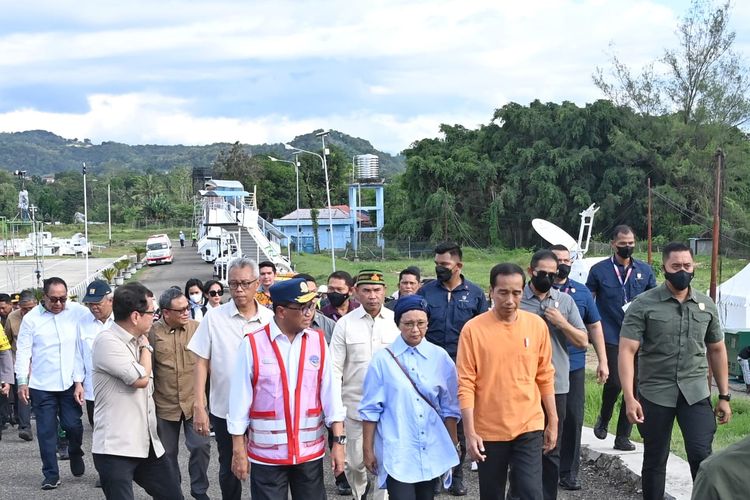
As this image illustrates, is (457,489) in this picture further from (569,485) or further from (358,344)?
(358,344)

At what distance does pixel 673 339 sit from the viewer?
6039 mm

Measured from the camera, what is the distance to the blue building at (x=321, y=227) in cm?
6988

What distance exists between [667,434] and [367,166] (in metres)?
59.9

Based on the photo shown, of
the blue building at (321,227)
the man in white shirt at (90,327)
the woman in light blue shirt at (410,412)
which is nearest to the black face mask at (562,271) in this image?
the woman in light blue shirt at (410,412)

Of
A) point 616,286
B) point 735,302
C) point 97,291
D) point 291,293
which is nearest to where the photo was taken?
point 291,293

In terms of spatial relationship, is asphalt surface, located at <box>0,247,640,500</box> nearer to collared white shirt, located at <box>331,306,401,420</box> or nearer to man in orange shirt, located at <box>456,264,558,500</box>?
collared white shirt, located at <box>331,306,401,420</box>

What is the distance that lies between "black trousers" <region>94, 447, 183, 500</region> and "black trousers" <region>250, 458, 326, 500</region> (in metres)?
0.99

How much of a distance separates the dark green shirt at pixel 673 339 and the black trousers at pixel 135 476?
3266 mm

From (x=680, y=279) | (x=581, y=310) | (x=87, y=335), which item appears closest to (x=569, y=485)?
(x=581, y=310)

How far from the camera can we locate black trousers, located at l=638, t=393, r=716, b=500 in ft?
19.3

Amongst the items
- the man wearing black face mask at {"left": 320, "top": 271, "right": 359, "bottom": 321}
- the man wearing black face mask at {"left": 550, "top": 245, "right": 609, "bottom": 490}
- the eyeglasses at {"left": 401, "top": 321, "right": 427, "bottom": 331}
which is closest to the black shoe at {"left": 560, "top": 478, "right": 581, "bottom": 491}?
the man wearing black face mask at {"left": 550, "top": 245, "right": 609, "bottom": 490}

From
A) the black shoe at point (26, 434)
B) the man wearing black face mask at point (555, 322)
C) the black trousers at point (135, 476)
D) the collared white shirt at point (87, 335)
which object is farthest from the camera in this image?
the black shoe at point (26, 434)

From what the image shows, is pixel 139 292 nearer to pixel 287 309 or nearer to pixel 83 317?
pixel 287 309

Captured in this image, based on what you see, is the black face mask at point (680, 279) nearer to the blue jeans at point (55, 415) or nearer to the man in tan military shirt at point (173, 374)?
the man in tan military shirt at point (173, 374)
